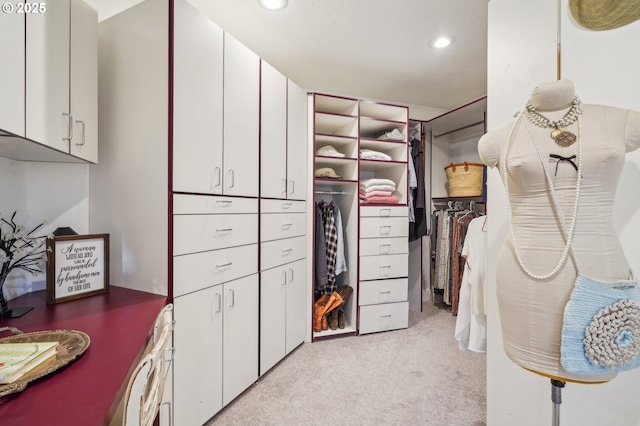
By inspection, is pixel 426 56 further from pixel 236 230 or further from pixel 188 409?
pixel 188 409

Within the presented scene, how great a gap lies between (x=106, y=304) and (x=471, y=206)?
123 inches

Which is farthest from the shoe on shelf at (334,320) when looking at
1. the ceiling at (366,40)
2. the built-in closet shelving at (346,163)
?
the ceiling at (366,40)

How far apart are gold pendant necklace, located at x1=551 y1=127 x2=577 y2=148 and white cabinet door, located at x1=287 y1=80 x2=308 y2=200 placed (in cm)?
165

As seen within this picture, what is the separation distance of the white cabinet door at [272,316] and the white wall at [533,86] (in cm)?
134

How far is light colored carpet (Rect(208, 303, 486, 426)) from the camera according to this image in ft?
4.94

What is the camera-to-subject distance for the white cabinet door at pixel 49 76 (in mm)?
892

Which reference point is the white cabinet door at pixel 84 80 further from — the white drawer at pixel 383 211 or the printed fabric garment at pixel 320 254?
the white drawer at pixel 383 211

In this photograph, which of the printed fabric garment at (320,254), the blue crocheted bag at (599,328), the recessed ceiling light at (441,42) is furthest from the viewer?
the printed fabric garment at (320,254)

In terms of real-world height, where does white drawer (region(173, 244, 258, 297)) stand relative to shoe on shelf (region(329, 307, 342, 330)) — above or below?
above

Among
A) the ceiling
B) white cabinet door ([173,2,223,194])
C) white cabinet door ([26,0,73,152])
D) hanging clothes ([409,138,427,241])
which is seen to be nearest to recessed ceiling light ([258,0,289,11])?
the ceiling

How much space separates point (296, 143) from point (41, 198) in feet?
5.18

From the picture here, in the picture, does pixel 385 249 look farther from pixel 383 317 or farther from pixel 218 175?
pixel 218 175

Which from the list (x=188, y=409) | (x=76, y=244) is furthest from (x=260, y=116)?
(x=188, y=409)

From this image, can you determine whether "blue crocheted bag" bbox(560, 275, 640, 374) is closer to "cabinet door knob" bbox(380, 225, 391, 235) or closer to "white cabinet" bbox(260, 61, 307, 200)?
"white cabinet" bbox(260, 61, 307, 200)
